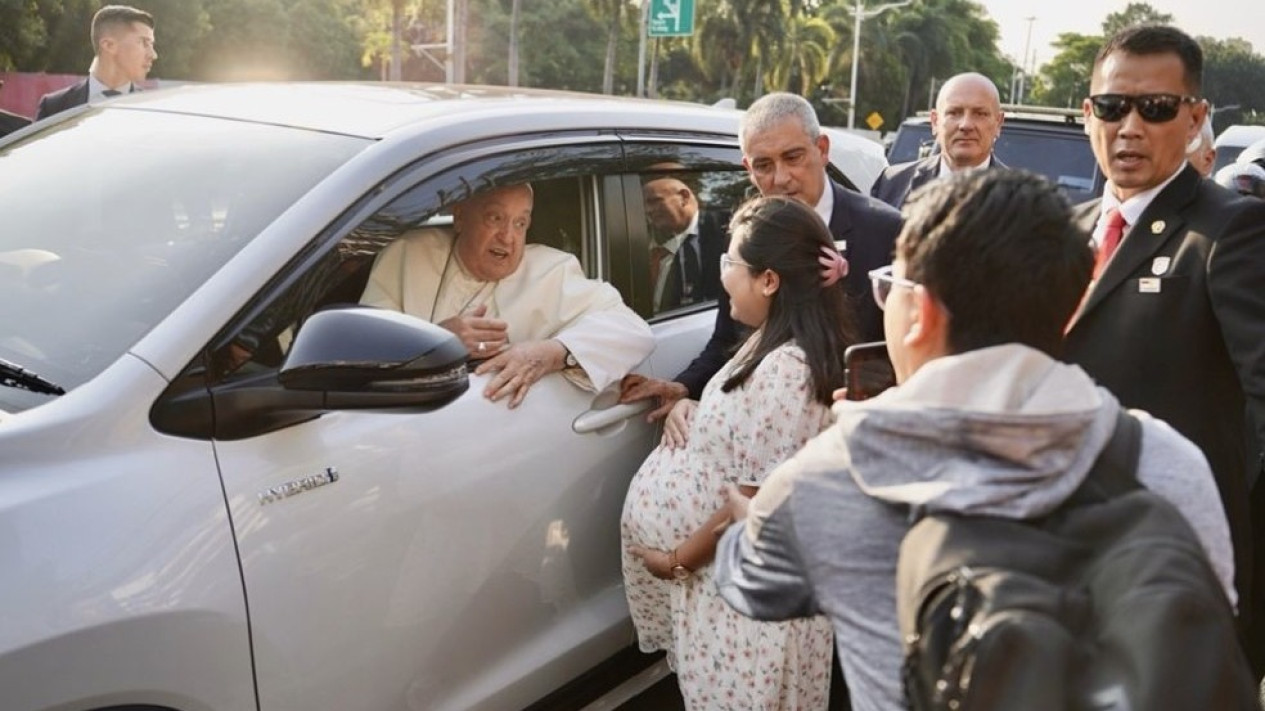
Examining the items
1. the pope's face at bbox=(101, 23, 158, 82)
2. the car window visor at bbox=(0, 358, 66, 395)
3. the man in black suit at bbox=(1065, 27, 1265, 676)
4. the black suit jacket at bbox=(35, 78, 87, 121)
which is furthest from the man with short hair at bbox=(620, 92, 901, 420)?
the black suit jacket at bbox=(35, 78, 87, 121)

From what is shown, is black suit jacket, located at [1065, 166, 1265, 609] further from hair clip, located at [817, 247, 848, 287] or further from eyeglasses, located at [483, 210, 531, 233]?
eyeglasses, located at [483, 210, 531, 233]

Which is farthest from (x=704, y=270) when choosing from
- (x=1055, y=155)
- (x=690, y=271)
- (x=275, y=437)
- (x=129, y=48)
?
(x=1055, y=155)

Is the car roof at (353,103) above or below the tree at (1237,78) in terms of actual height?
below

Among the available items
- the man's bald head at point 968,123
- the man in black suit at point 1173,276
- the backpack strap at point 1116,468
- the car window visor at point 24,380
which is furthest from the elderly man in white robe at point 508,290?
the man's bald head at point 968,123

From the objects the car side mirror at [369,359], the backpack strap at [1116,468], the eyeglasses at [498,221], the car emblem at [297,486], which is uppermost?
the eyeglasses at [498,221]

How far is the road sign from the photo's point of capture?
27.4m

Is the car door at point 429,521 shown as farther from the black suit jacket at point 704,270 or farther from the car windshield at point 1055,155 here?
the car windshield at point 1055,155

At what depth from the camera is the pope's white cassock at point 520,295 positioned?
8.91ft

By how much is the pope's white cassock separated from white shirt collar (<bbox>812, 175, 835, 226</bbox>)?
29.7 inches

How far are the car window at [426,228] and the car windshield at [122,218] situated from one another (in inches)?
5.0

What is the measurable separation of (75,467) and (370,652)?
0.64 meters

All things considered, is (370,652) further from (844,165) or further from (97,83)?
(97,83)

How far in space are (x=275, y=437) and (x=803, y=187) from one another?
1.82 meters

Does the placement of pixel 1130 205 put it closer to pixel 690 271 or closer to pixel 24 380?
pixel 690 271
